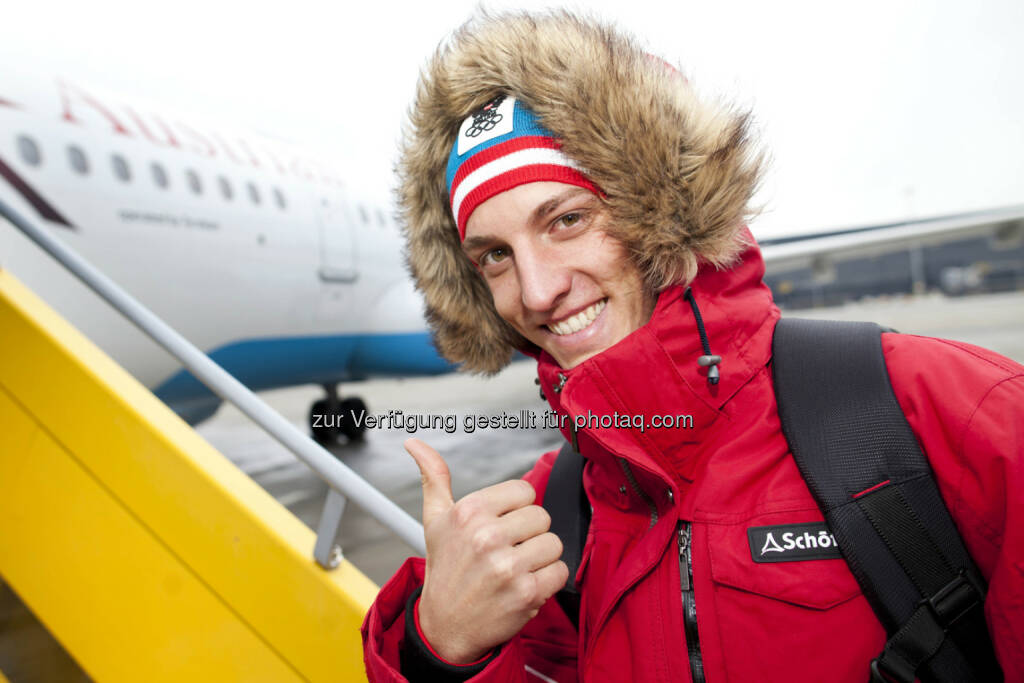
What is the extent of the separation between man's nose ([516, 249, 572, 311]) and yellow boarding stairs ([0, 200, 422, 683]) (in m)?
0.82

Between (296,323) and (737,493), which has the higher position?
(737,493)

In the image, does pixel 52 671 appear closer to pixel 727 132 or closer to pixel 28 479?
pixel 28 479

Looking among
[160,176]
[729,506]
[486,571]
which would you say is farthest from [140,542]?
[160,176]

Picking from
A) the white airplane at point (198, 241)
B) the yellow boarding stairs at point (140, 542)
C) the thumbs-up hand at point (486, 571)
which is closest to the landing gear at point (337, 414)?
the white airplane at point (198, 241)

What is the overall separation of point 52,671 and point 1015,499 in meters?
2.30

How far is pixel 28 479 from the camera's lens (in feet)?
5.75

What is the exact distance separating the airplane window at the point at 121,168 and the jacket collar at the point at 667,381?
4505mm

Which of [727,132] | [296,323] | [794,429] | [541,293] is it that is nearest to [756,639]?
[794,429]

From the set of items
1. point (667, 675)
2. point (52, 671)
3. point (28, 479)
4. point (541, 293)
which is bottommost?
point (52, 671)

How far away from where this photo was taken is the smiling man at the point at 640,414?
78cm

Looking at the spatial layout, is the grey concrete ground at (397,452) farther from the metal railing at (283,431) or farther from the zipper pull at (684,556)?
the zipper pull at (684,556)

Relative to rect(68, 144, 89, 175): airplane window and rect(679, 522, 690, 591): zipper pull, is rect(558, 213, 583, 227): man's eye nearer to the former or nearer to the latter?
rect(679, 522, 690, 591): zipper pull

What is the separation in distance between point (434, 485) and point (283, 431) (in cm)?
74

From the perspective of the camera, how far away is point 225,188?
508 centimetres
